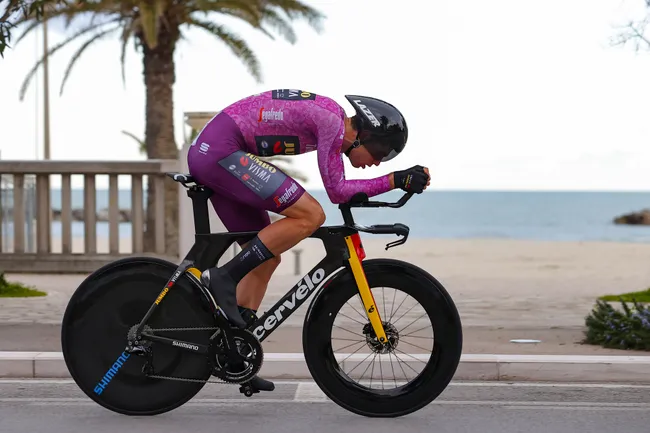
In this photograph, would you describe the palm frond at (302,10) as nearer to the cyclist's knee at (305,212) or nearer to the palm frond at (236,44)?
the palm frond at (236,44)

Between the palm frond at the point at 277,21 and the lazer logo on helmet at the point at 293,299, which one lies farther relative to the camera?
the palm frond at the point at 277,21

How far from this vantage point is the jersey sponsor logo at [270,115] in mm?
5215

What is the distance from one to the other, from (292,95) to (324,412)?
1.68 metres

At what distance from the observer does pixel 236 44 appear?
2112 cm

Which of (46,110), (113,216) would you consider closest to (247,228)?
(113,216)

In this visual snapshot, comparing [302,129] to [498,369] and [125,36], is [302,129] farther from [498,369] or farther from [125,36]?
[125,36]

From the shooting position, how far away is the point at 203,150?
5.31 meters

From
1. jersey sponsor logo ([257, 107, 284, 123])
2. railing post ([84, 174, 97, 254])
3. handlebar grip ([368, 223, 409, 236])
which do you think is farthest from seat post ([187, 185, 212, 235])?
railing post ([84, 174, 97, 254])

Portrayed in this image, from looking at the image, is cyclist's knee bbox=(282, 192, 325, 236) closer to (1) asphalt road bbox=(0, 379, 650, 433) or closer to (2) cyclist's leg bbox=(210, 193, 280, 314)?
(2) cyclist's leg bbox=(210, 193, 280, 314)

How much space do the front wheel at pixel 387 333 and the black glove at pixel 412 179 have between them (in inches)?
17.9

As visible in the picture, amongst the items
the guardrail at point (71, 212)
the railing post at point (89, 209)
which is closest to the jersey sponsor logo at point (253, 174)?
the guardrail at point (71, 212)

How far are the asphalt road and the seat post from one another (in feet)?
3.19

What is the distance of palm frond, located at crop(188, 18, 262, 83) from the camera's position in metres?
20.9

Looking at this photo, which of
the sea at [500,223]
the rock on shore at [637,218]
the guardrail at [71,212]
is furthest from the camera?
the rock on shore at [637,218]
